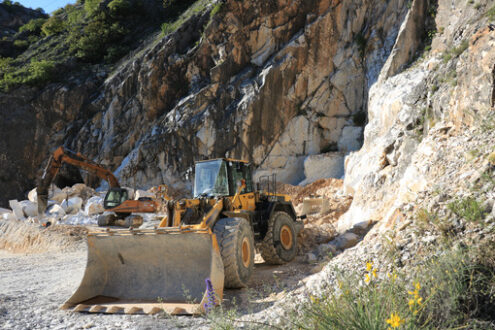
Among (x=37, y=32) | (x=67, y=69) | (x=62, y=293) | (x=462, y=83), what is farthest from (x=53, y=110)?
(x=462, y=83)

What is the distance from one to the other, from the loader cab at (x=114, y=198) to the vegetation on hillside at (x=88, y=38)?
20.6 meters

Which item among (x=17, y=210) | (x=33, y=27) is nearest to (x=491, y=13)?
(x=17, y=210)

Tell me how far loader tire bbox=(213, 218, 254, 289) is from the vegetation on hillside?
1280 inches

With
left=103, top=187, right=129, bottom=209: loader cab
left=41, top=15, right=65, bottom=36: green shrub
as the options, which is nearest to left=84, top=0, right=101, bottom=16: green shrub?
left=41, top=15, right=65, bottom=36: green shrub

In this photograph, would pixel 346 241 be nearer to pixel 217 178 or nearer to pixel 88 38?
pixel 217 178

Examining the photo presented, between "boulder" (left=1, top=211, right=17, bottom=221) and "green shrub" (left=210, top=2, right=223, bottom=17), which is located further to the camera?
"green shrub" (left=210, top=2, right=223, bottom=17)

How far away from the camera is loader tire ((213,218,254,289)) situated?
19.7 feet

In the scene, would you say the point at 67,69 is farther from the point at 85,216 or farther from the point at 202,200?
the point at 202,200

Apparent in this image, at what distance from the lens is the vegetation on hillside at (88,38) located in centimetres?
3294

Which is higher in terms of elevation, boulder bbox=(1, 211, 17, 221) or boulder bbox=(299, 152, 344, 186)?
boulder bbox=(299, 152, 344, 186)

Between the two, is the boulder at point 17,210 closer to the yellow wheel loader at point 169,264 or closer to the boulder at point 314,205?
the boulder at point 314,205

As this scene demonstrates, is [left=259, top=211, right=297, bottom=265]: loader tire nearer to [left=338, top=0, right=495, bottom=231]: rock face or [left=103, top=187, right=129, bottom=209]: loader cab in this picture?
[left=338, top=0, right=495, bottom=231]: rock face

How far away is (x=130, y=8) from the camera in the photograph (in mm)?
39750

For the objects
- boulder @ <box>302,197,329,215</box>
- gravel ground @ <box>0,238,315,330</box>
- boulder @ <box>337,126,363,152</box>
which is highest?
boulder @ <box>337,126,363,152</box>
